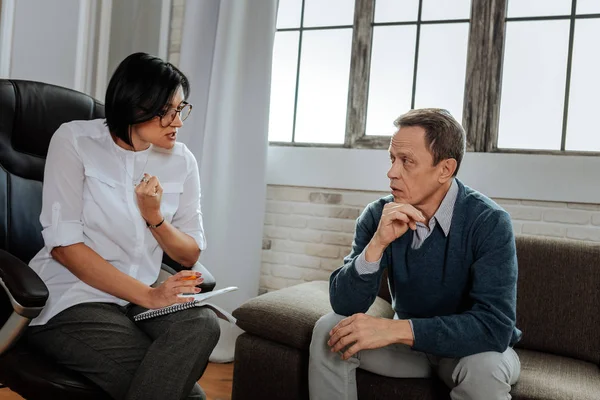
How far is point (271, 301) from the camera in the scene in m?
1.89

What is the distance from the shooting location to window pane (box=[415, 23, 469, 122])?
2.61m

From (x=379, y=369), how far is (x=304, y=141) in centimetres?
155

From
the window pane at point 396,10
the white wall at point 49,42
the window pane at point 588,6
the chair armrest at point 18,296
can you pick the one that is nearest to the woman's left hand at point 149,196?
the chair armrest at point 18,296

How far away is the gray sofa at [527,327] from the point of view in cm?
176

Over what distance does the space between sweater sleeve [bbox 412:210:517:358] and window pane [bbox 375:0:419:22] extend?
4.90 ft

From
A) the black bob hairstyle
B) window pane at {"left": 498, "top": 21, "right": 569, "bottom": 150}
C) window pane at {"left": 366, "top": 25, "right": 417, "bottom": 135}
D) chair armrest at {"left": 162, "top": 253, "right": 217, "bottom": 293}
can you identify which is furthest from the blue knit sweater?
window pane at {"left": 366, "top": 25, "right": 417, "bottom": 135}

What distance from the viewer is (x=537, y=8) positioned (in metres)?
2.48

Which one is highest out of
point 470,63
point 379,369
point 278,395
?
point 470,63

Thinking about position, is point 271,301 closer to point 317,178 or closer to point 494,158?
point 317,178

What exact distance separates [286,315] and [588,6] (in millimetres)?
1777

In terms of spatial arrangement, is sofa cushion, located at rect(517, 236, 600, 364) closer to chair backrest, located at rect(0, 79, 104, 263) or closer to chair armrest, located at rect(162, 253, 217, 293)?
chair armrest, located at rect(162, 253, 217, 293)

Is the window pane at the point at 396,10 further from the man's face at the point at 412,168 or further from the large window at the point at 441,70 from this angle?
the man's face at the point at 412,168

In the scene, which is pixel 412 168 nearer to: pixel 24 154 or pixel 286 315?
pixel 286 315

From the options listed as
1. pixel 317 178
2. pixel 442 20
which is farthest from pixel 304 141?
pixel 442 20
